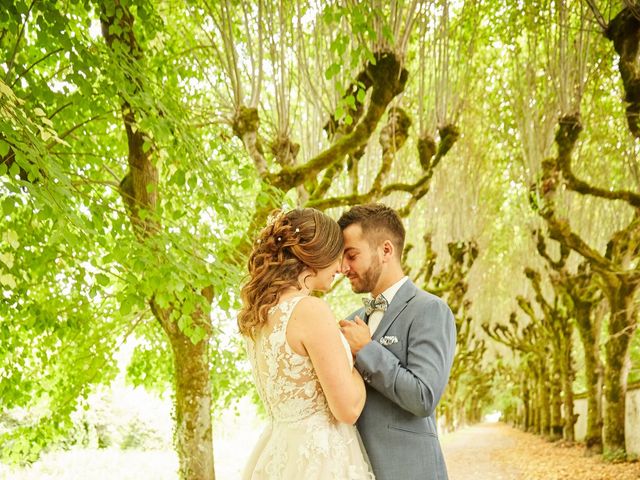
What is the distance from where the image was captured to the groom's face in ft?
10.4

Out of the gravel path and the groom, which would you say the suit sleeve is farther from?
the gravel path

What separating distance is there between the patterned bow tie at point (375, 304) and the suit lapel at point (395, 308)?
5cm

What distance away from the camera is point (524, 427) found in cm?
3350

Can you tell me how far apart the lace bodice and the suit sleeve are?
253 millimetres

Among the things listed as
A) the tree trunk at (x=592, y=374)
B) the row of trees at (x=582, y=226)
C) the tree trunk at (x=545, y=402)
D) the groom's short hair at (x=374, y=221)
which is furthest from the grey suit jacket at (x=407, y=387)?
the tree trunk at (x=545, y=402)

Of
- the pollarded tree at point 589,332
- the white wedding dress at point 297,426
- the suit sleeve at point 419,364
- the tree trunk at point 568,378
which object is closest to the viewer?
the suit sleeve at point 419,364

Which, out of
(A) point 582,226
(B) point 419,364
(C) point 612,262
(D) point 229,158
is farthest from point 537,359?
(B) point 419,364

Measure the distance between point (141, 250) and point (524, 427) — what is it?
32455 millimetres

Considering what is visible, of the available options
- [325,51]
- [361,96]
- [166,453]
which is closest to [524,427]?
[166,453]

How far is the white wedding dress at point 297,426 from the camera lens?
2.80 m

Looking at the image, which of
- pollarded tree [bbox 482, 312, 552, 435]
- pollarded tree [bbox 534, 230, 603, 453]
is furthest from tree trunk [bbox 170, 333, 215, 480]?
pollarded tree [bbox 482, 312, 552, 435]

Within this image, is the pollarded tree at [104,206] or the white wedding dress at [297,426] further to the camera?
the pollarded tree at [104,206]

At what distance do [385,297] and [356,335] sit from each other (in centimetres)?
37

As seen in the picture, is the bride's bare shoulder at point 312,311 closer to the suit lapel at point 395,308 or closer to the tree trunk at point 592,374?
the suit lapel at point 395,308
